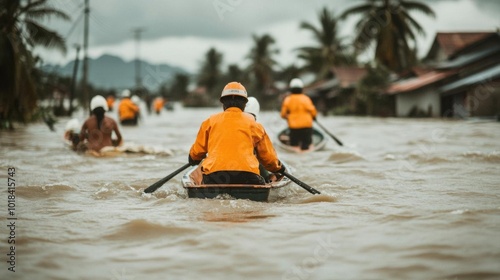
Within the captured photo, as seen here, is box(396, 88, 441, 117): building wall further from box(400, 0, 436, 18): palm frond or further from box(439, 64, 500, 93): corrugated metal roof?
box(400, 0, 436, 18): palm frond

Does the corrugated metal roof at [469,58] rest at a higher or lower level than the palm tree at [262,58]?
lower

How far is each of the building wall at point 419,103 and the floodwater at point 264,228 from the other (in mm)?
19353

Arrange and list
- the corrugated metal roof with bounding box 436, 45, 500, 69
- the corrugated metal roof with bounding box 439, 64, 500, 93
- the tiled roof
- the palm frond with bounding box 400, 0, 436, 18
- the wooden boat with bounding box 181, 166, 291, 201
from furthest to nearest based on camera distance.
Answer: the tiled roof
the palm frond with bounding box 400, 0, 436, 18
the corrugated metal roof with bounding box 436, 45, 500, 69
the corrugated metal roof with bounding box 439, 64, 500, 93
the wooden boat with bounding box 181, 166, 291, 201

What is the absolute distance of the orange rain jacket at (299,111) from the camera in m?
10.7

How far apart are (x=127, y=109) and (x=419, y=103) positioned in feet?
53.7

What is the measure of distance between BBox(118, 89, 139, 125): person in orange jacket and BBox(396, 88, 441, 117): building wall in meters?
15.1

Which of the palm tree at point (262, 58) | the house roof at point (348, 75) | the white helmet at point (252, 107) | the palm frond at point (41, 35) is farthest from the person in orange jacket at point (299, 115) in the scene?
the palm tree at point (262, 58)

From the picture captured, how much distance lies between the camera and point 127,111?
20328 millimetres

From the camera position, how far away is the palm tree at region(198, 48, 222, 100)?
71.2 meters

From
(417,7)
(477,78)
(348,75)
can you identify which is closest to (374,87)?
(417,7)

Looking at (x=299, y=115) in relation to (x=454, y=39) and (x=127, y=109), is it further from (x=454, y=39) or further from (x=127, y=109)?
(x=454, y=39)

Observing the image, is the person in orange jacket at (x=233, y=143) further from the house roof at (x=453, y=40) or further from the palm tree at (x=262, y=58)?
the palm tree at (x=262, y=58)

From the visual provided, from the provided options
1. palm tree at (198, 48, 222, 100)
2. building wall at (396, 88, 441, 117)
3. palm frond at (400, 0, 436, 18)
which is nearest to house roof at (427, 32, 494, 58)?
palm frond at (400, 0, 436, 18)

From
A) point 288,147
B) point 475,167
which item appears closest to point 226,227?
point 475,167
